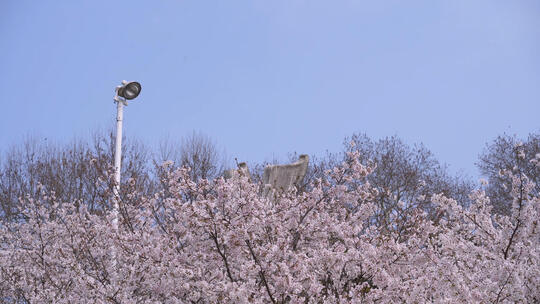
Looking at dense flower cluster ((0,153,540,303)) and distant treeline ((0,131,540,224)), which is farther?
distant treeline ((0,131,540,224))

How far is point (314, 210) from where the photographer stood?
662cm

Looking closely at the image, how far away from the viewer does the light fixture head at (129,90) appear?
38.5 feet

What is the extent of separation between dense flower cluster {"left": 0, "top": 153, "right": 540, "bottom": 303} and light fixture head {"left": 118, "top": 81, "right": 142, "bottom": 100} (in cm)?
521

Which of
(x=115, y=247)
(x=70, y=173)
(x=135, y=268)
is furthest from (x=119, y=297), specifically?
(x=70, y=173)

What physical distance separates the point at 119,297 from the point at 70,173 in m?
13.5

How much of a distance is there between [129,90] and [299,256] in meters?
7.77

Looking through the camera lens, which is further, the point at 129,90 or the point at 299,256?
the point at 129,90

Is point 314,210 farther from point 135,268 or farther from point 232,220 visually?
point 135,268

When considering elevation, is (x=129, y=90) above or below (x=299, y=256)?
above

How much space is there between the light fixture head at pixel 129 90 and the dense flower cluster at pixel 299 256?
521 centimetres

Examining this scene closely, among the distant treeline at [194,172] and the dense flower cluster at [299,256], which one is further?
the distant treeline at [194,172]

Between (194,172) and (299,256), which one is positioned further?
(194,172)

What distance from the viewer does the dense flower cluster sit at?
4.89 m

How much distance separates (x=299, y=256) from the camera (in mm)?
5270
